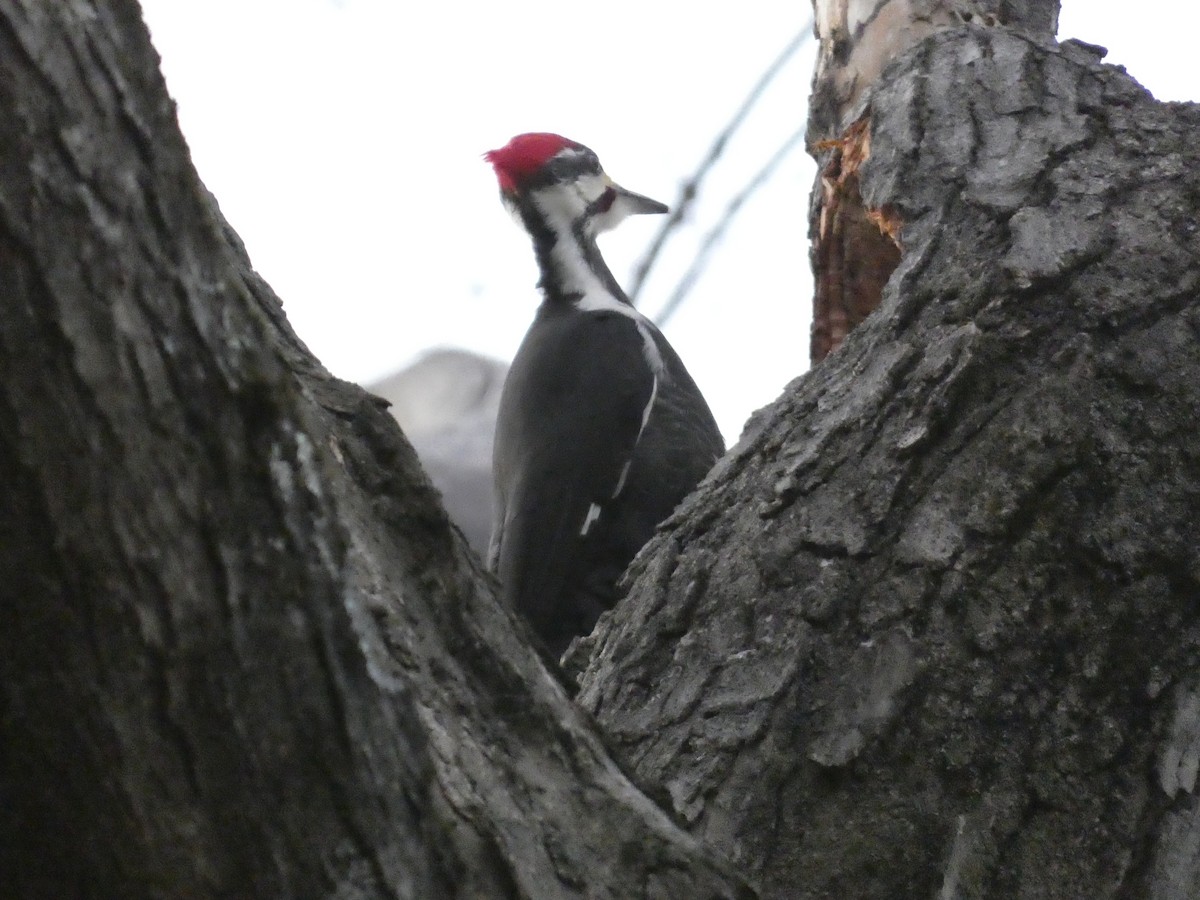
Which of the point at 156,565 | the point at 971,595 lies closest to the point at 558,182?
the point at 971,595

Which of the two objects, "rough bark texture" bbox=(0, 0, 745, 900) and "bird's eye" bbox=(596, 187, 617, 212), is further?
"bird's eye" bbox=(596, 187, 617, 212)

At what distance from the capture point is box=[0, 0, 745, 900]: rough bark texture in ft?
2.61

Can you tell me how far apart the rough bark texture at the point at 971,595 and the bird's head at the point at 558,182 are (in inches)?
92.4

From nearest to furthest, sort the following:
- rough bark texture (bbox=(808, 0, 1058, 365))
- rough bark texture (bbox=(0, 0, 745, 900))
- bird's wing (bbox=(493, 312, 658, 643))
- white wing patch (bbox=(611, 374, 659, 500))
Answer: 1. rough bark texture (bbox=(0, 0, 745, 900))
2. rough bark texture (bbox=(808, 0, 1058, 365))
3. bird's wing (bbox=(493, 312, 658, 643))
4. white wing patch (bbox=(611, 374, 659, 500))

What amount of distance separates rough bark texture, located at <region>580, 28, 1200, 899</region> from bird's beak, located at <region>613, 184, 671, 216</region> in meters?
A: 2.49

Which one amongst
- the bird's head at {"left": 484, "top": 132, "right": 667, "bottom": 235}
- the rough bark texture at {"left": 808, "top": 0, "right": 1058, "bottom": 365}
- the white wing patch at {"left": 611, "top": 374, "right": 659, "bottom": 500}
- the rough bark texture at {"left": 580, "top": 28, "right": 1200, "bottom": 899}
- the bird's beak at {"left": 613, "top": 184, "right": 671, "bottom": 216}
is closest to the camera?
the rough bark texture at {"left": 580, "top": 28, "right": 1200, "bottom": 899}

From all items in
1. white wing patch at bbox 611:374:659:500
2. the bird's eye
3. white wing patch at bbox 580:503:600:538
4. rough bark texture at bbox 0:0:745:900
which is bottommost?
rough bark texture at bbox 0:0:745:900

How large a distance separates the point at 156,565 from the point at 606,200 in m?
3.43

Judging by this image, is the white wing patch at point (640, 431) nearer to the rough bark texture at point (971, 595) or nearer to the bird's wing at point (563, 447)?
the bird's wing at point (563, 447)

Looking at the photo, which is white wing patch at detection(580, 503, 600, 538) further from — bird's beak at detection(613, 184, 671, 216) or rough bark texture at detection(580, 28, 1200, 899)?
rough bark texture at detection(580, 28, 1200, 899)

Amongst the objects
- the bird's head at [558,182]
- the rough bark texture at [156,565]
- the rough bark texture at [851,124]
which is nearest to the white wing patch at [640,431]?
the rough bark texture at [851,124]

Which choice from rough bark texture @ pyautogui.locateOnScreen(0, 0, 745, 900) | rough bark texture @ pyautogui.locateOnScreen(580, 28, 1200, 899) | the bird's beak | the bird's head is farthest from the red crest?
rough bark texture @ pyautogui.locateOnScreen(0, 0, 745, 900)

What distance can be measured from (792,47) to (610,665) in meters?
4.35

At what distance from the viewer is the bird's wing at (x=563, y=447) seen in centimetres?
321
